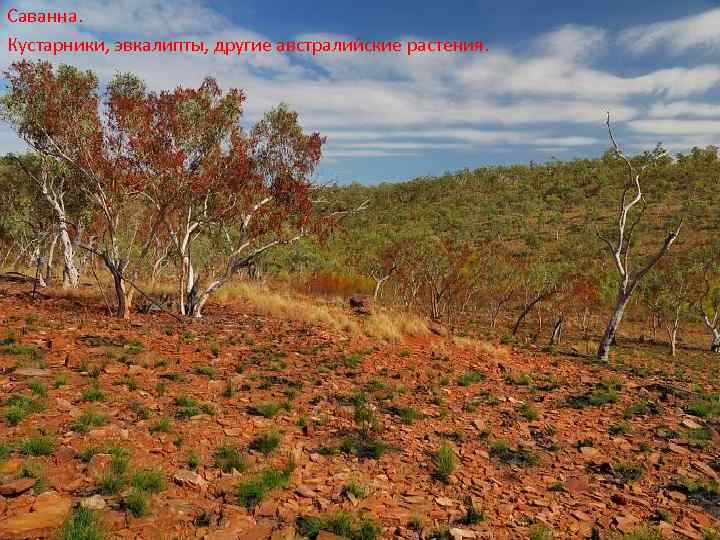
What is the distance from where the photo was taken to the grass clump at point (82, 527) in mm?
5258

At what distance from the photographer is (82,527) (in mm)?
5406

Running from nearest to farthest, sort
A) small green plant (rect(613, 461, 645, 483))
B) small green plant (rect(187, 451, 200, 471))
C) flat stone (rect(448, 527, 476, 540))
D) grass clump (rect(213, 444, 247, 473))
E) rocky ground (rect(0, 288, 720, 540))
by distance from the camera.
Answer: flat stone (rect(448, 527, 476, 540)) → rocky ground (rect(0, 288, 720, 540)) → small green plant (rect(187, 451, 200, 471)) → grass clump (rect(213, 444, 247, 473)) → small green plant (rect(613, 461, 645, 483))

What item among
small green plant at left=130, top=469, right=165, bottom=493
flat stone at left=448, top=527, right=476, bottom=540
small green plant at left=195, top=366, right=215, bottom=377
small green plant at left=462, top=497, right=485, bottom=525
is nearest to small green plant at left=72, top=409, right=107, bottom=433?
small green plant at left=130, top=469, right=165, bottom=493

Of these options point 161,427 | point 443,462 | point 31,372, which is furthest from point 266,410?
point 31,372

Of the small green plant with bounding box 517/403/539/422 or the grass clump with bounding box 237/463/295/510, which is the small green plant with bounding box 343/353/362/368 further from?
the grass clump with bounding box 237/463/295/510

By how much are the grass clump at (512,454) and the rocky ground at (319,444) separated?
0.06 meters

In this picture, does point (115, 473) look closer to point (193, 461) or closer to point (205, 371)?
point (193, 461)

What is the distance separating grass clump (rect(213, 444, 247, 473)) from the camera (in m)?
7.41

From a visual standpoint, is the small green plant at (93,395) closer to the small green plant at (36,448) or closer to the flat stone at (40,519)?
the small green plant at (36,448)

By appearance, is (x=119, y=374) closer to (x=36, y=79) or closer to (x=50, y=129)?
(x=50, y=129)

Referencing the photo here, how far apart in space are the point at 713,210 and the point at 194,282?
76.2 m

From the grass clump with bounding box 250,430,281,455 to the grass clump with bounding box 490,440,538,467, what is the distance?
422cm

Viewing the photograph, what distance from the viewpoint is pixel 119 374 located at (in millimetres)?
10836

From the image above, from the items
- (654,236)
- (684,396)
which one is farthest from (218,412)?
(654,236)
